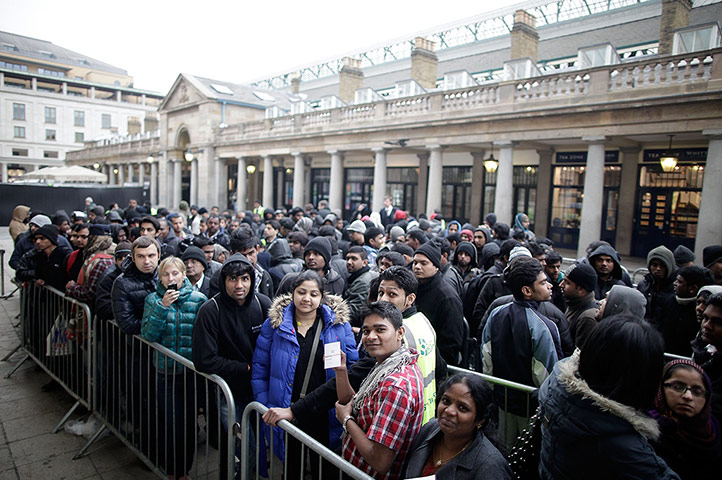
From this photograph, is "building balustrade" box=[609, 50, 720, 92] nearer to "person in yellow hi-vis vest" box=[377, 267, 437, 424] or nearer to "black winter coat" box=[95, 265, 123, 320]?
"person in yellow hi-vis vest" box=[377, 267, 437, 424]

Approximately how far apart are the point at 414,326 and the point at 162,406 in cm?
258

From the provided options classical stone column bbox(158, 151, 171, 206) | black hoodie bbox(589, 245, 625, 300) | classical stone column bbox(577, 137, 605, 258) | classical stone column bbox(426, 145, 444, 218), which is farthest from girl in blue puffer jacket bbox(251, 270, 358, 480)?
classical stone column bbox(158, 151, 171, 206)

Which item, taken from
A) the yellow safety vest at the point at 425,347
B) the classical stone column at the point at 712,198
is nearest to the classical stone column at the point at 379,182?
the classical stone column at the point at 712,198

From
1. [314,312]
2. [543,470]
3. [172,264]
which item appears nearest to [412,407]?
[543,470]

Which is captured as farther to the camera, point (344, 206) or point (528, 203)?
point (344, 206)

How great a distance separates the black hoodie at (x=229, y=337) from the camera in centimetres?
352

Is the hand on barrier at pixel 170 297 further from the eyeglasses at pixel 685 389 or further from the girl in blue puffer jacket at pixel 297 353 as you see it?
the eyeglasses at pixel 685 389

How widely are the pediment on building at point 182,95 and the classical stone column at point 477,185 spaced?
2112 cm

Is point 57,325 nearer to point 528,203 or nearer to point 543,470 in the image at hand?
point 543,470

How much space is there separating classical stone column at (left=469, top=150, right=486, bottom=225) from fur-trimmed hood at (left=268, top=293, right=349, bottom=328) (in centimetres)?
1868

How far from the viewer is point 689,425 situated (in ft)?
7.73

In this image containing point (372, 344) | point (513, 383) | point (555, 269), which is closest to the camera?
point (372, 344)

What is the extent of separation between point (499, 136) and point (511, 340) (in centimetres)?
1372

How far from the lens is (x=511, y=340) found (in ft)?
11.6
